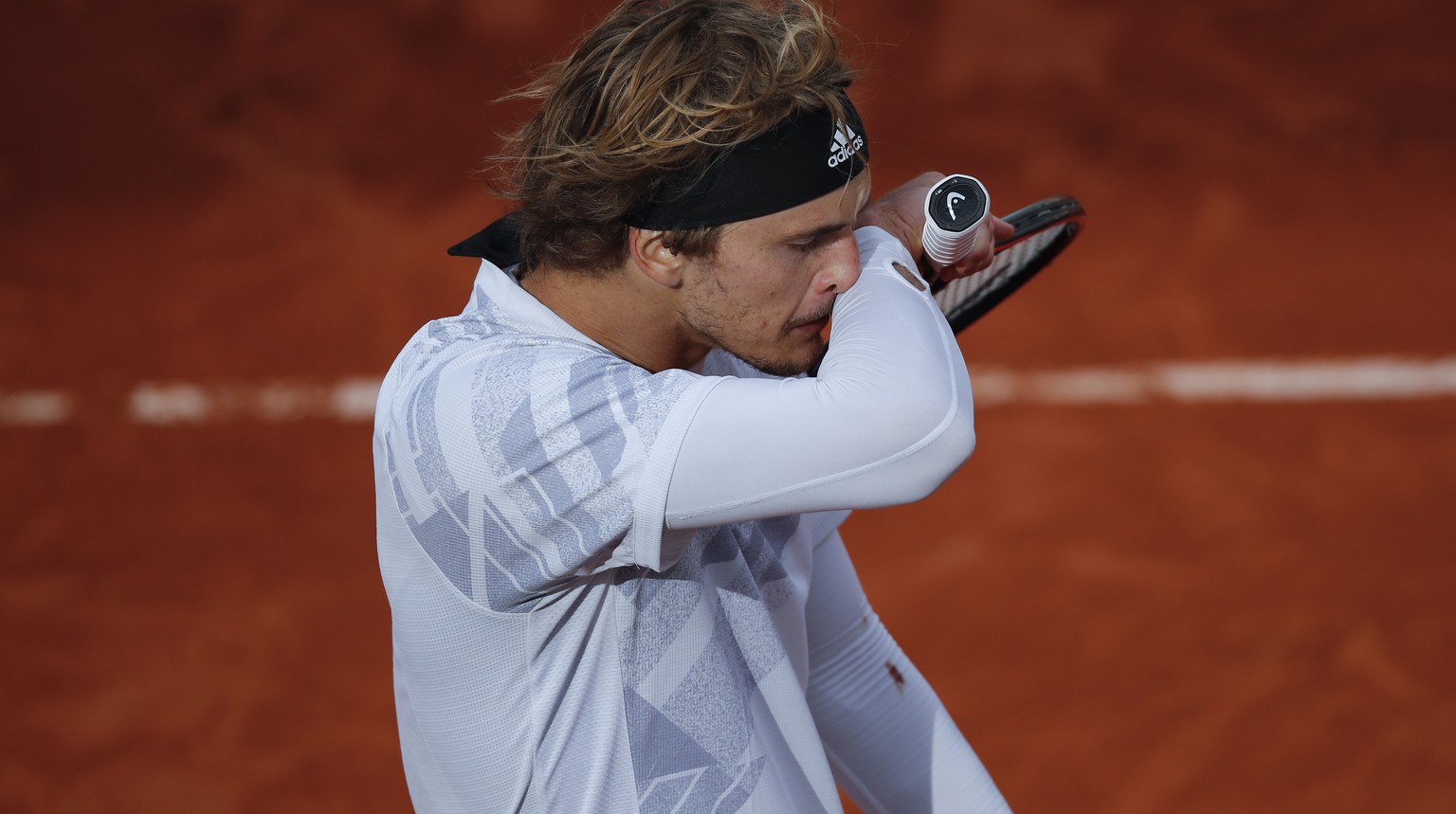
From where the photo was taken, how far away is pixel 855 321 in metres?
1.88

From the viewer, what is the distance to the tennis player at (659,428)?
5.65 ft

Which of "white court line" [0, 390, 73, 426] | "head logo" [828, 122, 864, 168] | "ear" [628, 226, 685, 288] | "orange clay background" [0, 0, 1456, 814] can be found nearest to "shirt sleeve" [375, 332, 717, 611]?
"ear" [628, 226, 685, 288]

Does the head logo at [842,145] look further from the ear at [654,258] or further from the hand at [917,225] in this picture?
the ear at [654,258]

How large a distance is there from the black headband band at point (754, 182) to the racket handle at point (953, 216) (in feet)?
0.52

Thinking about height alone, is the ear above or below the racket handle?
above

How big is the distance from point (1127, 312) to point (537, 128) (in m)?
4.35

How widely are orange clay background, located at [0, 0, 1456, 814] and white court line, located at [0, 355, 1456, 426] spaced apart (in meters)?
0.06

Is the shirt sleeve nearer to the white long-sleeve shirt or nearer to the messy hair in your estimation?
the white long-sleeve shirt

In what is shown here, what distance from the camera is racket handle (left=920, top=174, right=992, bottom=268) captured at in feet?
6.78

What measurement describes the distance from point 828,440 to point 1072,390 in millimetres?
4387

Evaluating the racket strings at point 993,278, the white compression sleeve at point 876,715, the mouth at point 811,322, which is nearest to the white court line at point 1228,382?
the racket strings at point 993,278

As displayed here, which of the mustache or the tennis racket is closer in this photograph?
the mustache

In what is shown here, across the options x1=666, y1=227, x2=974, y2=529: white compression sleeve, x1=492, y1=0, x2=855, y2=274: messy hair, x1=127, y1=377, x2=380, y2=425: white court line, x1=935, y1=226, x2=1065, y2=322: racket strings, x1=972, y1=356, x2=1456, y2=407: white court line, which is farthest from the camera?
x1=127, y1=377, x2=380, y2=425: white court line

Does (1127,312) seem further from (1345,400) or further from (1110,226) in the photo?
(1345,400)
